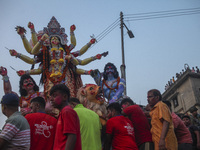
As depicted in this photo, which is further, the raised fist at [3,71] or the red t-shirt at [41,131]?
the raised fist at [3,71]

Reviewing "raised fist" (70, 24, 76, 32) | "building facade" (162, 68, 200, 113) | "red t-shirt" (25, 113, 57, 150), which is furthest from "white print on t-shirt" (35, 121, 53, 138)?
"building facade" (162, 68, 200, 113)

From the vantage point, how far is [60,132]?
270 centimetres

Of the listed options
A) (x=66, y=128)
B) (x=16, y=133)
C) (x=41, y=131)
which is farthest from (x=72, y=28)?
(x=66, y=128)

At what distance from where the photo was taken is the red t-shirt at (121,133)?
12.1 ft

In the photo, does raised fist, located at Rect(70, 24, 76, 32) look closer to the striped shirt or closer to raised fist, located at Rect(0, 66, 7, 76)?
raised fist, located at Rect(0, 66, 7, 76)

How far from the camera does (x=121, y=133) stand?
12.5ft

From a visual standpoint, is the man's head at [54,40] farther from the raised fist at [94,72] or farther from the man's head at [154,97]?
the man's head at [154,97]

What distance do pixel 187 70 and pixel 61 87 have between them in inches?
1010

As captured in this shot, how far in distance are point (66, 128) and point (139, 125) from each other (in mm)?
1928

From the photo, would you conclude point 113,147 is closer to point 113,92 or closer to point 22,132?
point 22,132

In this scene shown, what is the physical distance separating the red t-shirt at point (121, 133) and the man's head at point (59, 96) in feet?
3.80

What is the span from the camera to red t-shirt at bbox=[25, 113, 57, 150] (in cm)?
320

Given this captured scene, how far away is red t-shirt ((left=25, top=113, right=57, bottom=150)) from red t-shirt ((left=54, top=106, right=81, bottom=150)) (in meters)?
0.60

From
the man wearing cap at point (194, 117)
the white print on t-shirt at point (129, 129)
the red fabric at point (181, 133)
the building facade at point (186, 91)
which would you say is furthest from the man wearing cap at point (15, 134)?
the building facade at point (186, 91)
